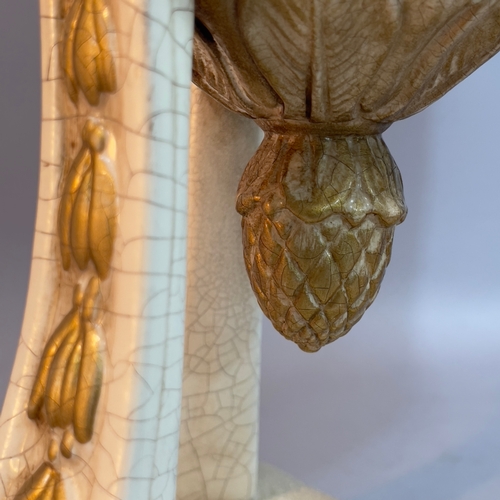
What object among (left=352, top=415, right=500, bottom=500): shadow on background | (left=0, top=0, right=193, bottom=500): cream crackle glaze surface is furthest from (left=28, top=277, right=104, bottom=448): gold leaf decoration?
(left=352, top=415, right=500, bottom=500): shadow on background

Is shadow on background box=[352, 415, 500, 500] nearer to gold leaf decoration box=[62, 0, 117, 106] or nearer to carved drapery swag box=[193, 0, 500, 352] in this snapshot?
carved drapery swag box=[193, 0, 500, 352]

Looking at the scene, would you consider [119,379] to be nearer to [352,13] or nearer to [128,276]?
[128,276]

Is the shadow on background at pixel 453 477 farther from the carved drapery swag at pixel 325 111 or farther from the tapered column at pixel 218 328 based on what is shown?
the carved drapery swag at pixel 325 111

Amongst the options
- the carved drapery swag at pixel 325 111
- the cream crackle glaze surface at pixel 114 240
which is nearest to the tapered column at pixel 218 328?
the carved drapery swag at pixel 325 111

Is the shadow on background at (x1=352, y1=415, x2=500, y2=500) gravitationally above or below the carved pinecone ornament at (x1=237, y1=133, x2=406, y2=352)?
below

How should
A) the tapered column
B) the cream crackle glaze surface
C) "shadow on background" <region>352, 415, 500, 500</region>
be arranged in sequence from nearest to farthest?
the cream crackle glaze surface, the tapered column, "shadow on background" <region>352, 415, 500, 500</region>

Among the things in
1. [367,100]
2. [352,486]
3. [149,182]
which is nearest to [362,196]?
[367,100]
